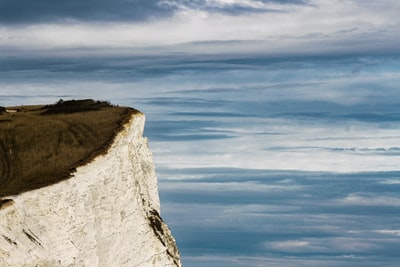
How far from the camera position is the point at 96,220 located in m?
93.2

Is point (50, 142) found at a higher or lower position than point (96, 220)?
higher

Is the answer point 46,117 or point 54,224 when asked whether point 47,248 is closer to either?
point 54,224

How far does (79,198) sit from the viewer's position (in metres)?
91.0

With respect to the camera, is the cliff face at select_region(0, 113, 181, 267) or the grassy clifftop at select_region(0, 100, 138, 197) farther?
the grassy clifftop at select_region(0, 100, 138, 197)

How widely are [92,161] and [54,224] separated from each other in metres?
7.88

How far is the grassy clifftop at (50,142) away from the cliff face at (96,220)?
1108 mm

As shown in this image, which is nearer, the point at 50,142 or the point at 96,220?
the point at 96,220

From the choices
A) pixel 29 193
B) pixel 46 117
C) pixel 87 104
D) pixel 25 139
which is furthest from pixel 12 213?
pixel 87 104

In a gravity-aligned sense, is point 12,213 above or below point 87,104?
below

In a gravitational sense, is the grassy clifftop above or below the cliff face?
above

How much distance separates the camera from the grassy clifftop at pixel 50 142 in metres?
93.4

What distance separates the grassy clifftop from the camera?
93375 millimetres

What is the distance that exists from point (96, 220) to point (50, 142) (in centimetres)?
1088

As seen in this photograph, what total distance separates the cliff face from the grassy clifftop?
1108 millimetres
